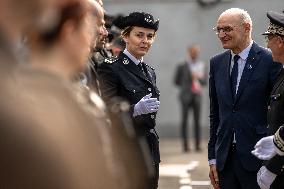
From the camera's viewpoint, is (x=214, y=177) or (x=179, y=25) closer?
(x=214, y=177)

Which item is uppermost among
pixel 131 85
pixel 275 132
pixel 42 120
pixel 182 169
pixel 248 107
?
pixel 182 169

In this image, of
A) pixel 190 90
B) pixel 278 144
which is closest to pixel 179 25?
pixel 190 90

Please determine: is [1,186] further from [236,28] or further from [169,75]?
[169,75]

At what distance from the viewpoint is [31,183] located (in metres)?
1.11

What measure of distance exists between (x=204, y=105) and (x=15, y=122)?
640 inches

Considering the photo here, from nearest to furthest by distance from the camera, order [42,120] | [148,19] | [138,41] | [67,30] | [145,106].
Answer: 1. [42,120]
2. [67,30]
3. [145,106]
4. [138,41]
5. [148,19]

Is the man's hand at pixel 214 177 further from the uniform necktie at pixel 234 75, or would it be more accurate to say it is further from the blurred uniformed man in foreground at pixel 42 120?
the blurred uniformed man in foreground at pixel 42 120

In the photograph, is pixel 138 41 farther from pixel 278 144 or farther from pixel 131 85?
pixel 278 144

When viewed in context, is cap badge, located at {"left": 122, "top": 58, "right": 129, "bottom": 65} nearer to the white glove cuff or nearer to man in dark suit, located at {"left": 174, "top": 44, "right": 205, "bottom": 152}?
the white glove cuff

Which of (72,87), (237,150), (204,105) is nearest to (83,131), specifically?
(72,87)

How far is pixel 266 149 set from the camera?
4098 millimetres

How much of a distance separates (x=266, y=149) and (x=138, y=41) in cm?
136

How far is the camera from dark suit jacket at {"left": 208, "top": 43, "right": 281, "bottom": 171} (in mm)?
4855

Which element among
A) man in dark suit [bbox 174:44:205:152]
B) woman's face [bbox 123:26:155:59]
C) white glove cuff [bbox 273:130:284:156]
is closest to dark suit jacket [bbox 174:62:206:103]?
A: man in dark suit [bbox 174:44:205:152]
